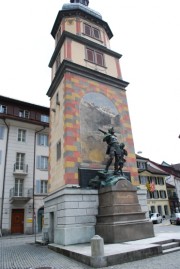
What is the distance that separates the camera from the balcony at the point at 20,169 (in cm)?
2780

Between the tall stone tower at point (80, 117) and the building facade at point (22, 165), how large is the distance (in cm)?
1217

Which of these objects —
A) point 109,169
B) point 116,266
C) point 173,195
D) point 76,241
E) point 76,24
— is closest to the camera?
point 116,266

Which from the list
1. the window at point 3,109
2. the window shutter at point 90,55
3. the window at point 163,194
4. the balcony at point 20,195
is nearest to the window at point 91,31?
the window shutter at point 90,55

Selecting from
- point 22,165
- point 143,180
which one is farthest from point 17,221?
point 143,180

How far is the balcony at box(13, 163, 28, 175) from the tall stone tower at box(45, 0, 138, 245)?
42.0 feet

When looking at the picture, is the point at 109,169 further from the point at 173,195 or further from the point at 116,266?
the point at 173,195

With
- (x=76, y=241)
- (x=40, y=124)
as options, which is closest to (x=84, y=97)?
(x=76, y=241)

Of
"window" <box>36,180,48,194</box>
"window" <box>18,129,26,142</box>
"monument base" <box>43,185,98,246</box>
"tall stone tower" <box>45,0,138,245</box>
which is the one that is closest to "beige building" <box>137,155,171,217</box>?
"window" <box>36,180,48,194</box>

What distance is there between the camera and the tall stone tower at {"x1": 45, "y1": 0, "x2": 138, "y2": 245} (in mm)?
12041

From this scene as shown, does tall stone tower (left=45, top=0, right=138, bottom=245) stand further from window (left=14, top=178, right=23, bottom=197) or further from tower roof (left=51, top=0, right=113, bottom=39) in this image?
window (left=14, top=178, right=23, bottom=197)

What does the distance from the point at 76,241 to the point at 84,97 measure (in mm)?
9505

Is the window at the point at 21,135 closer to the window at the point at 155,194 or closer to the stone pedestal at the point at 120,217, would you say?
the stone pedestal at the point at 120,217

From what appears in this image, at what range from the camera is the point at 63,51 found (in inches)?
709

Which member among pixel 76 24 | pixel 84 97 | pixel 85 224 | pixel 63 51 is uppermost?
pixel 76 24
